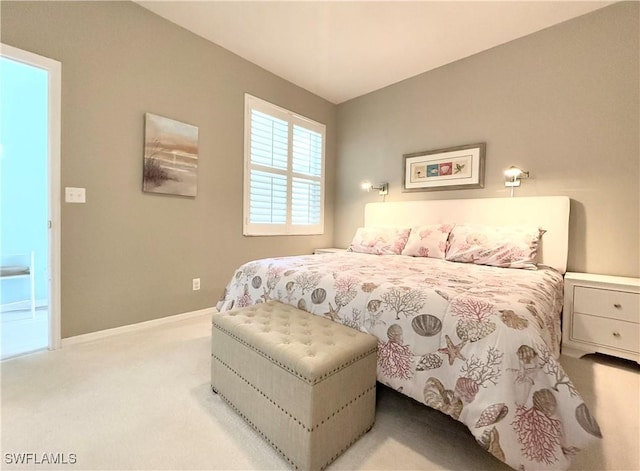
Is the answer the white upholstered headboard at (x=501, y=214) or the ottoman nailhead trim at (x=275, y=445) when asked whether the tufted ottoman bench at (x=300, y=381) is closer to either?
the ottoman nailhead trim at (x=275, y=445)

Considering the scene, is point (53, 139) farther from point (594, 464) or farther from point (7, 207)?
point (594, 464)

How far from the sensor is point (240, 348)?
1.45 metres

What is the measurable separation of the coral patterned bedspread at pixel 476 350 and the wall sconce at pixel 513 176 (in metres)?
1.36

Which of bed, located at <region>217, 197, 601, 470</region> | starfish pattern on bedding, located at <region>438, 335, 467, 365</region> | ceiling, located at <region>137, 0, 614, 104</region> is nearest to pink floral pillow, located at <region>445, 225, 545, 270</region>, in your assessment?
bed, located at <region>217, 197, 601, 470</region>

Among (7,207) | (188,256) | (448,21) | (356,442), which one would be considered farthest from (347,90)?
(7,207)

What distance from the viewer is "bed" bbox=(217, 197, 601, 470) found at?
1.05m

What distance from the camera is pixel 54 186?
7.00 feet

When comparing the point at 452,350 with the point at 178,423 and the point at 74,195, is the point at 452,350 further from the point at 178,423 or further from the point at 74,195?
the point at 74,195

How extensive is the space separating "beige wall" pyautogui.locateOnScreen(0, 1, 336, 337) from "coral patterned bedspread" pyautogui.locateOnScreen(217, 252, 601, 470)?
1614 mm

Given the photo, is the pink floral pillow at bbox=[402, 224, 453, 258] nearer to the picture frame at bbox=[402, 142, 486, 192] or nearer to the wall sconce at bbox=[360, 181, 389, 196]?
the picture frame at bbox=[402, 142, 486, 192]

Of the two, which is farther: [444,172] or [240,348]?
[444,172]

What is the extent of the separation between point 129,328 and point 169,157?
62.4 inches

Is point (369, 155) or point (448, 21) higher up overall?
point (448, 21)

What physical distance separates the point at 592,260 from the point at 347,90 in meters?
3.32
